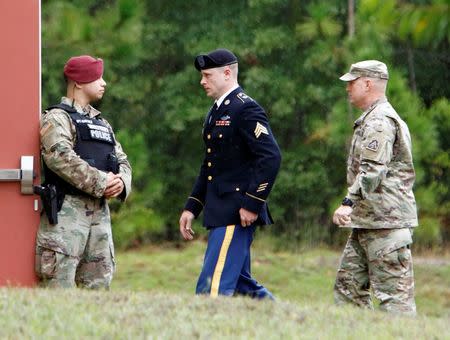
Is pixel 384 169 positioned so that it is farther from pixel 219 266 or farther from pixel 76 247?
pixel 76 247

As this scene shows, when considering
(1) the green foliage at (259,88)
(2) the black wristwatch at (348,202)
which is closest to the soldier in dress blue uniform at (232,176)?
(2) the black wristwatch at (348,202)

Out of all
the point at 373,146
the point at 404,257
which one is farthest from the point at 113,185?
the point at 404,257

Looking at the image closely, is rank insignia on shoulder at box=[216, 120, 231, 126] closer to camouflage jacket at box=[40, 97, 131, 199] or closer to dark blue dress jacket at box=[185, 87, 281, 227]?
dark blue dress jacket at box=[185, 87, 281, 227]

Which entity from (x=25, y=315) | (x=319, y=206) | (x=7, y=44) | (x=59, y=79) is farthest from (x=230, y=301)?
(x=319, y=206)

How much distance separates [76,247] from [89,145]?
0.67m

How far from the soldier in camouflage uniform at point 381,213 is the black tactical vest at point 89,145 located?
1587 mm

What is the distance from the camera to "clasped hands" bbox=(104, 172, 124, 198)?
8.13 metres

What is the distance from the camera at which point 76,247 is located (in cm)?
802

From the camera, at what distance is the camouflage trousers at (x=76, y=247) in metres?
8.01

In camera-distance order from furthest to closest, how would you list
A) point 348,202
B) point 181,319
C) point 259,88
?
point 259,88 → point 348,202 → point 181,319

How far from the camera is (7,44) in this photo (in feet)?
26.6

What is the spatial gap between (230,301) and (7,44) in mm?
2393

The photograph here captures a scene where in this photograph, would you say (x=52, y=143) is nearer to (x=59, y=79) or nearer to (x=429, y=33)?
(x=429, y=33)

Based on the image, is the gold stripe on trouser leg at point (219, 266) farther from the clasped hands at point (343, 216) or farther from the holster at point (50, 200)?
the holster at point (50, 200)
